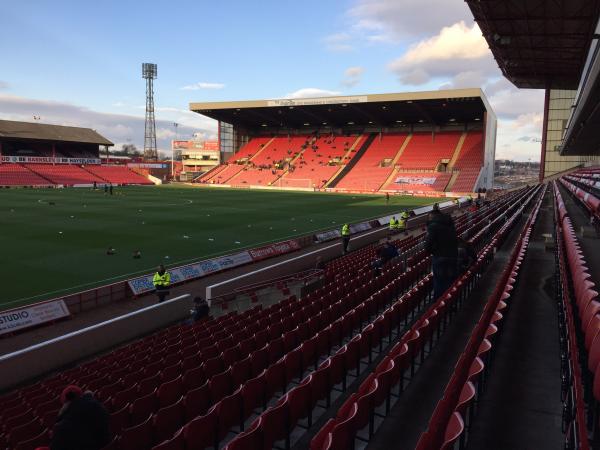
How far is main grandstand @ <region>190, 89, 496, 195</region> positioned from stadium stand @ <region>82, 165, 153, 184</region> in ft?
36.9

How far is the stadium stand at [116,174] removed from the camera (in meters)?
72.2

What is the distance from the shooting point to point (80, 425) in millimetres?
3645

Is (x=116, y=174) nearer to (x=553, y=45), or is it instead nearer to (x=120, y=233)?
(x=120, y=233)

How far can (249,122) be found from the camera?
271 ft

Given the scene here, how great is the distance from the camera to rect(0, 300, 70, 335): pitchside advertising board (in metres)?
10.2

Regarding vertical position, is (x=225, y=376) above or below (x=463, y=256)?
below

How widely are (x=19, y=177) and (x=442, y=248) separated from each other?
68151 mm

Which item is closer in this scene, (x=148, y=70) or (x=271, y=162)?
(x=271, y=162)

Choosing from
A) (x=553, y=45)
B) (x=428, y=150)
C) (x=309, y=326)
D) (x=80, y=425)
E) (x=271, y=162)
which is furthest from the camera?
(x=271, y=162)

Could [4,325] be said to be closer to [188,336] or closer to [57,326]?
[57,326]

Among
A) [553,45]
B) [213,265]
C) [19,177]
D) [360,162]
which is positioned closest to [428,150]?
[360,162]

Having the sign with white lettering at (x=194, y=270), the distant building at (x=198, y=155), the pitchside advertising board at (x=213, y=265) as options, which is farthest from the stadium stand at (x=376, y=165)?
the distant building at (x=198, y=155)

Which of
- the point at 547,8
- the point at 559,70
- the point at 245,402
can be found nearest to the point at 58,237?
the point at 245,402

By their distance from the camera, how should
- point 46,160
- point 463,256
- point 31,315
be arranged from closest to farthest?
point 463,256
point 31,315
point 46,160
